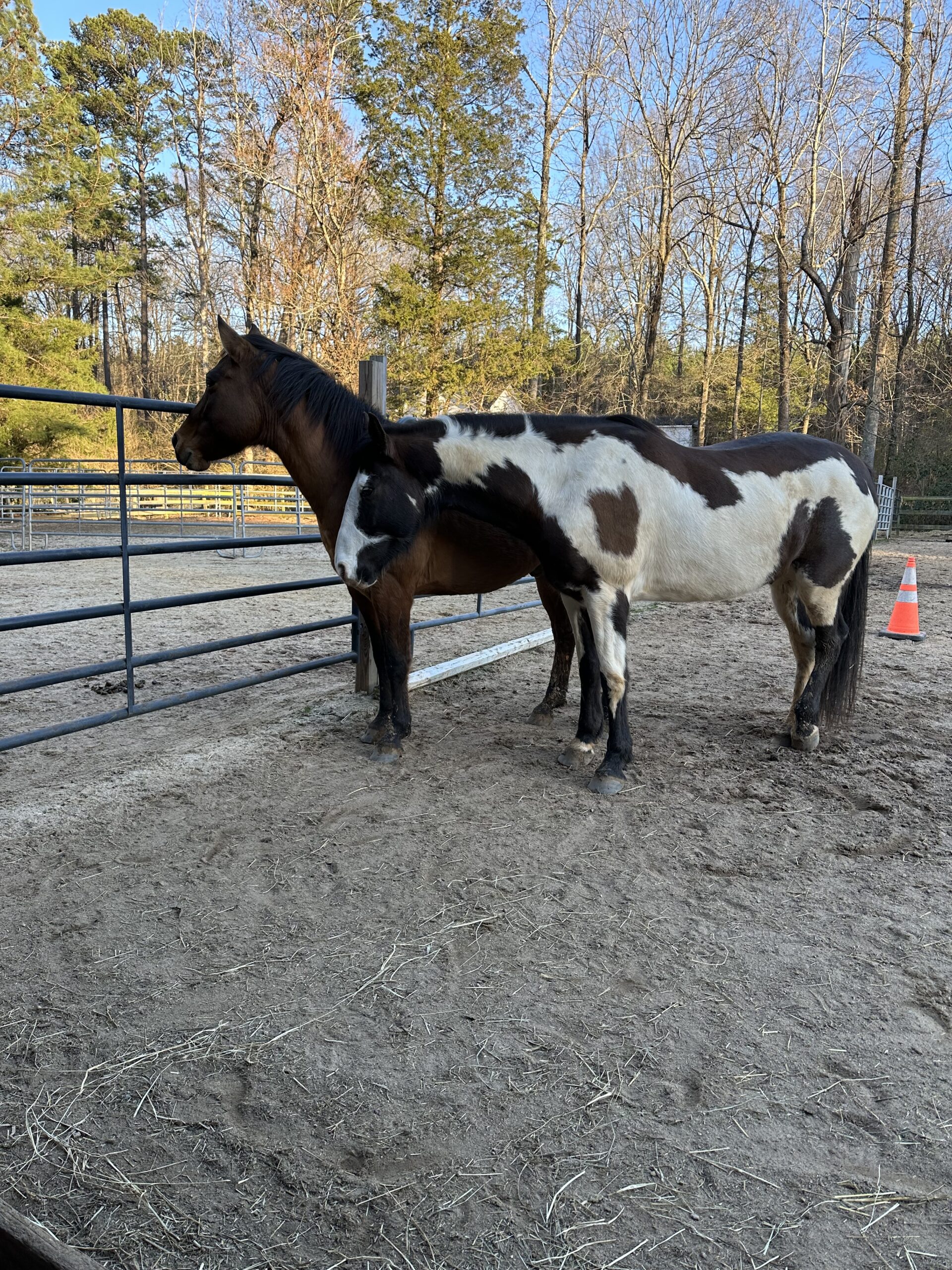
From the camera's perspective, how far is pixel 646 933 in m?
2.40

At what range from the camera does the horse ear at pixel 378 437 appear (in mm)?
3459

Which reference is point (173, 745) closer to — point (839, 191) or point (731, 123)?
point (839, 191)

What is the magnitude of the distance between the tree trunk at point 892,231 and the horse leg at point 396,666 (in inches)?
618

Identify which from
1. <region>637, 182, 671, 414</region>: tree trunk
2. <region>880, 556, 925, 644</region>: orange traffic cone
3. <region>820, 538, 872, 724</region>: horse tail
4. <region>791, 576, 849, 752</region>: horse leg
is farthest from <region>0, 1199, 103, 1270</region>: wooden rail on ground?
<region>637, 182, 671, 414</region>: tree trunk

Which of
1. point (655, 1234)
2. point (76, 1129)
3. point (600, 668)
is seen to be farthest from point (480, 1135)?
point (600, 668)

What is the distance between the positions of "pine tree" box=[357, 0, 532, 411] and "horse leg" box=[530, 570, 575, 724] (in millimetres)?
17124

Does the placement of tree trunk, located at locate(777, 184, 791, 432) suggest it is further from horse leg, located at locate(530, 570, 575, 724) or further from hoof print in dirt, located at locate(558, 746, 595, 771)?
hoof print in dirt, located at locate(558, 746, 595, 771)

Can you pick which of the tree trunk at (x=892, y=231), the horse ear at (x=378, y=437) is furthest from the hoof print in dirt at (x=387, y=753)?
the tree trunk at (x=892, y=231)

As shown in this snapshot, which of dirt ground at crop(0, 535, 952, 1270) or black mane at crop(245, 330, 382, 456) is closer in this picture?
dirt ground at crop(0, 535, 952, 1270)

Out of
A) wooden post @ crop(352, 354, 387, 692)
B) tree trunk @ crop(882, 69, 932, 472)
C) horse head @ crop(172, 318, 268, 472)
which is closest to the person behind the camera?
horse head @ crop(172, 318, 268, 472)

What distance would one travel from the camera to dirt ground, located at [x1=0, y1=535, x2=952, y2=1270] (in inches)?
56.7

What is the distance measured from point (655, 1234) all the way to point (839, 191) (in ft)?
70.1

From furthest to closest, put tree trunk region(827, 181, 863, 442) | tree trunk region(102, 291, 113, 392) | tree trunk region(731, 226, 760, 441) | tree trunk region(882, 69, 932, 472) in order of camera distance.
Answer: tree trunk region(102, 291, 113, 392) < tree trunk region(731, 226, 760, 441) < tree trunk region(882, 69, 932, 472) < tree trunk region(827, 181, 863, 442)

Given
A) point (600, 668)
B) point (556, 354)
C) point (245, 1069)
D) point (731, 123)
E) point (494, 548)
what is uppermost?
point (731, 123)
